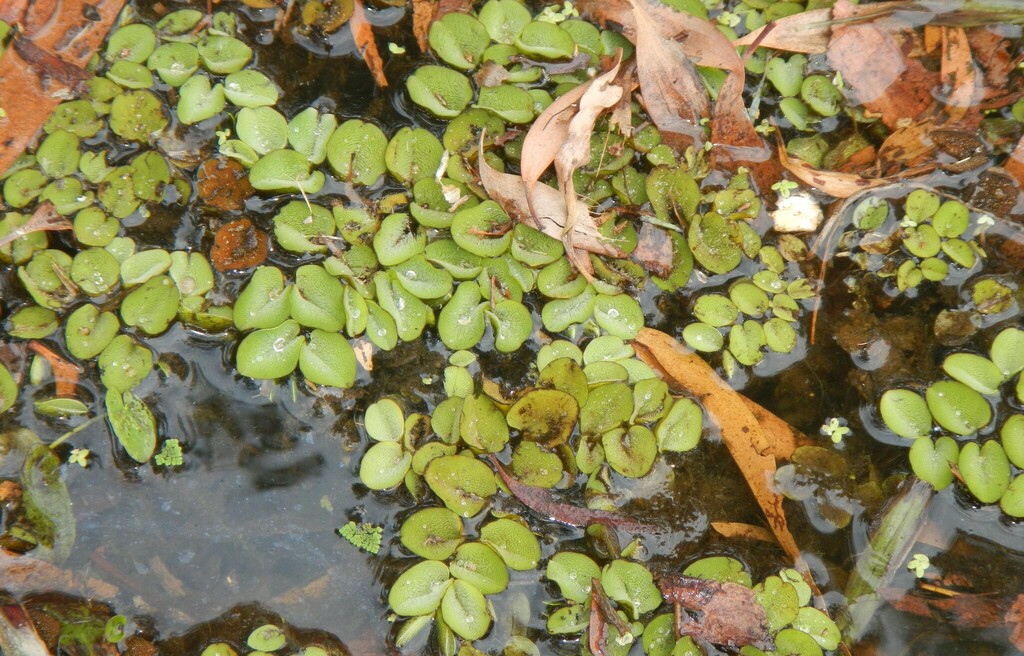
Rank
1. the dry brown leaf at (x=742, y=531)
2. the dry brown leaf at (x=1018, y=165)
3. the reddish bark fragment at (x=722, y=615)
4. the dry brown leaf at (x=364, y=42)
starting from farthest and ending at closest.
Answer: the dry brown leaf at (x=364, y=42) < the dry brown leaf at (x=1018, y=165) < the dry brown leaf at (x=742, y=531) < the reddish bark fragment at (x=722, y=615)

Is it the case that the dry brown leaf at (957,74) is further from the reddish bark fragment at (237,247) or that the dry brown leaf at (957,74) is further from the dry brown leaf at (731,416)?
the reddish bark fragment at (237,247)

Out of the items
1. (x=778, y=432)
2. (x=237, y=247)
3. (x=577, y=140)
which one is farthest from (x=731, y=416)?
(x=237, y=247)

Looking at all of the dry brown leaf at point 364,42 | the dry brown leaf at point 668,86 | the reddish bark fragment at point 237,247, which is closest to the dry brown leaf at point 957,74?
the dry brown leaf at point 668,86

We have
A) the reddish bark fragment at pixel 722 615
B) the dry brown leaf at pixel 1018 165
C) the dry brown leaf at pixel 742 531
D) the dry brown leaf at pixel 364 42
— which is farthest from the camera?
the dry brown leaf at pixel 364 42

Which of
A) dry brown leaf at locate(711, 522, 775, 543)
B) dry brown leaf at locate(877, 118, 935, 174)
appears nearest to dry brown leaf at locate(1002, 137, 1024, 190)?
dry brown leaf at locate(877, 118, 935, 174)

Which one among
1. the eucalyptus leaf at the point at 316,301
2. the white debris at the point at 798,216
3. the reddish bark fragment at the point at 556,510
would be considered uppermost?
the white debris at the point at 798,216

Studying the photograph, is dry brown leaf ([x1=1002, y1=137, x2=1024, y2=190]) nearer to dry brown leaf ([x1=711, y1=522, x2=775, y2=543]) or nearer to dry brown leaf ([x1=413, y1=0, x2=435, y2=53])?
dry brown leaf ([x1=711, y1=522, x2=775, y2=543])

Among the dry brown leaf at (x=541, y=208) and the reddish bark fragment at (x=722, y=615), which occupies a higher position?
the dry brown leaf at (x=541, y=208)
